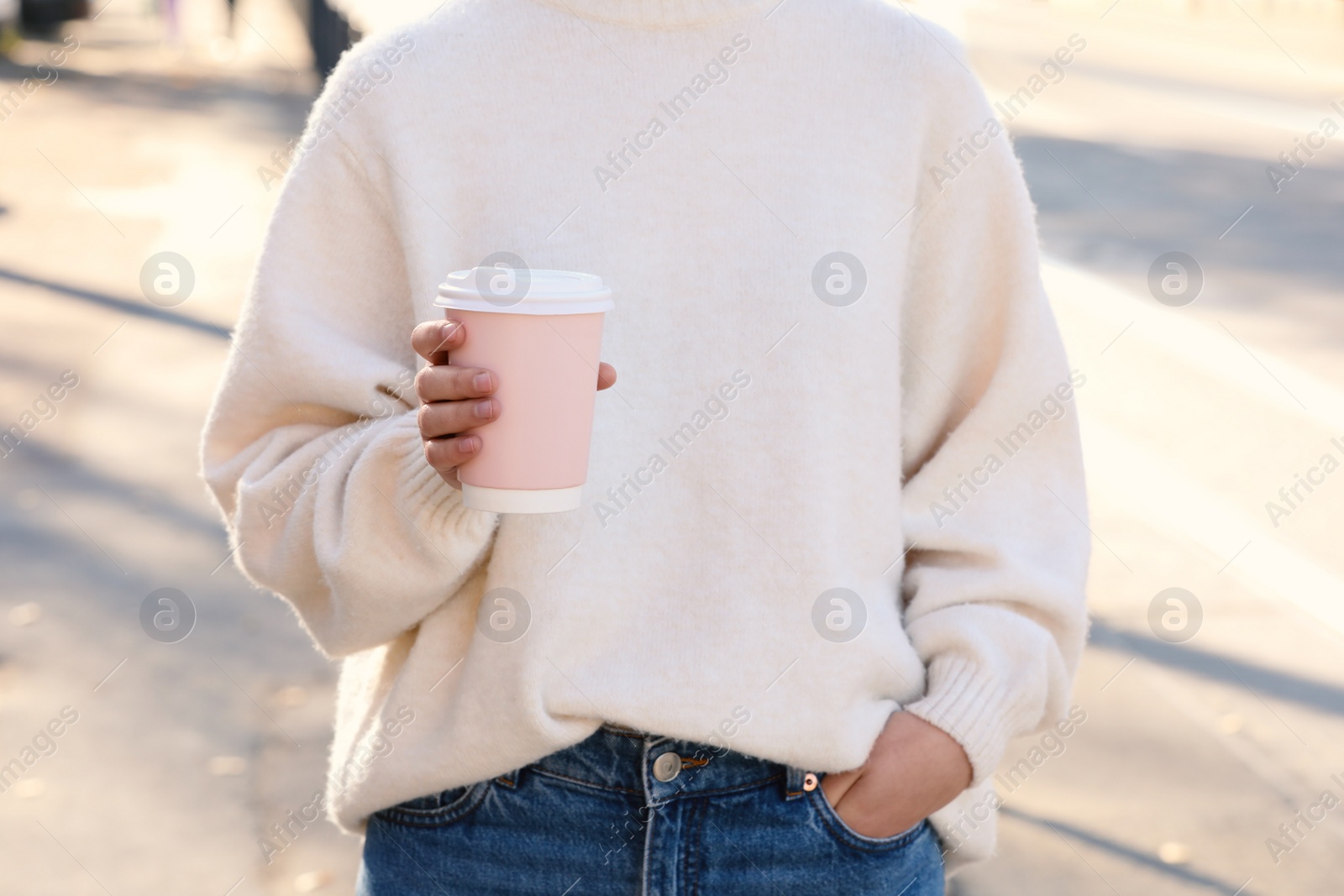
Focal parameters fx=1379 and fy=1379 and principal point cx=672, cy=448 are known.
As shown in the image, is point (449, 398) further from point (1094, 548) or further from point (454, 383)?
point (1094, 548)

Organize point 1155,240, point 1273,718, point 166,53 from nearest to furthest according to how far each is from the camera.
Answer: point 1273,718 < point 1155,240 < point 166,53

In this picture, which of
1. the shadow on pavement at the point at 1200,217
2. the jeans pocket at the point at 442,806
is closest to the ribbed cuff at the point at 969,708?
the jeans pocket at the point at 442,806

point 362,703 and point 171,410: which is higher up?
point 362,703

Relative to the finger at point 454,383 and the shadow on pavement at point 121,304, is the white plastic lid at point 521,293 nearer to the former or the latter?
the finger at point 454,383

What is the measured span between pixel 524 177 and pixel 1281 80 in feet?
65.5

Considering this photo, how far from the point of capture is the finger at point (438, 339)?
136 cm

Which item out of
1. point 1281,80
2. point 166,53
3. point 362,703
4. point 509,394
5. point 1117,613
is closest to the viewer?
point 509,394

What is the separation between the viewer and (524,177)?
1.64 metres

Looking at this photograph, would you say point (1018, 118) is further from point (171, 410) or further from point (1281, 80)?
point (171, 410)

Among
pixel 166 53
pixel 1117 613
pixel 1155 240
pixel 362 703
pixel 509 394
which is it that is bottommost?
pixel 166 53

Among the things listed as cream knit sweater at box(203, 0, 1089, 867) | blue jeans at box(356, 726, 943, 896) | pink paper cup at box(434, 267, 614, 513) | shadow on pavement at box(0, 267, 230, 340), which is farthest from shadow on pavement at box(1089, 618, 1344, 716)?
shadow on pavement at box(0, 267, 230, 340)

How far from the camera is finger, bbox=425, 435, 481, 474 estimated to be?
137 cm

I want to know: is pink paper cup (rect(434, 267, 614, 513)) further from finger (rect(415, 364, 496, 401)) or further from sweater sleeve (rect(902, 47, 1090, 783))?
sweater sleeve (rect(902, 47, 1090, 783))

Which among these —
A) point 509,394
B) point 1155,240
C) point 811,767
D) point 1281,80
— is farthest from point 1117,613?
point 1281,80
